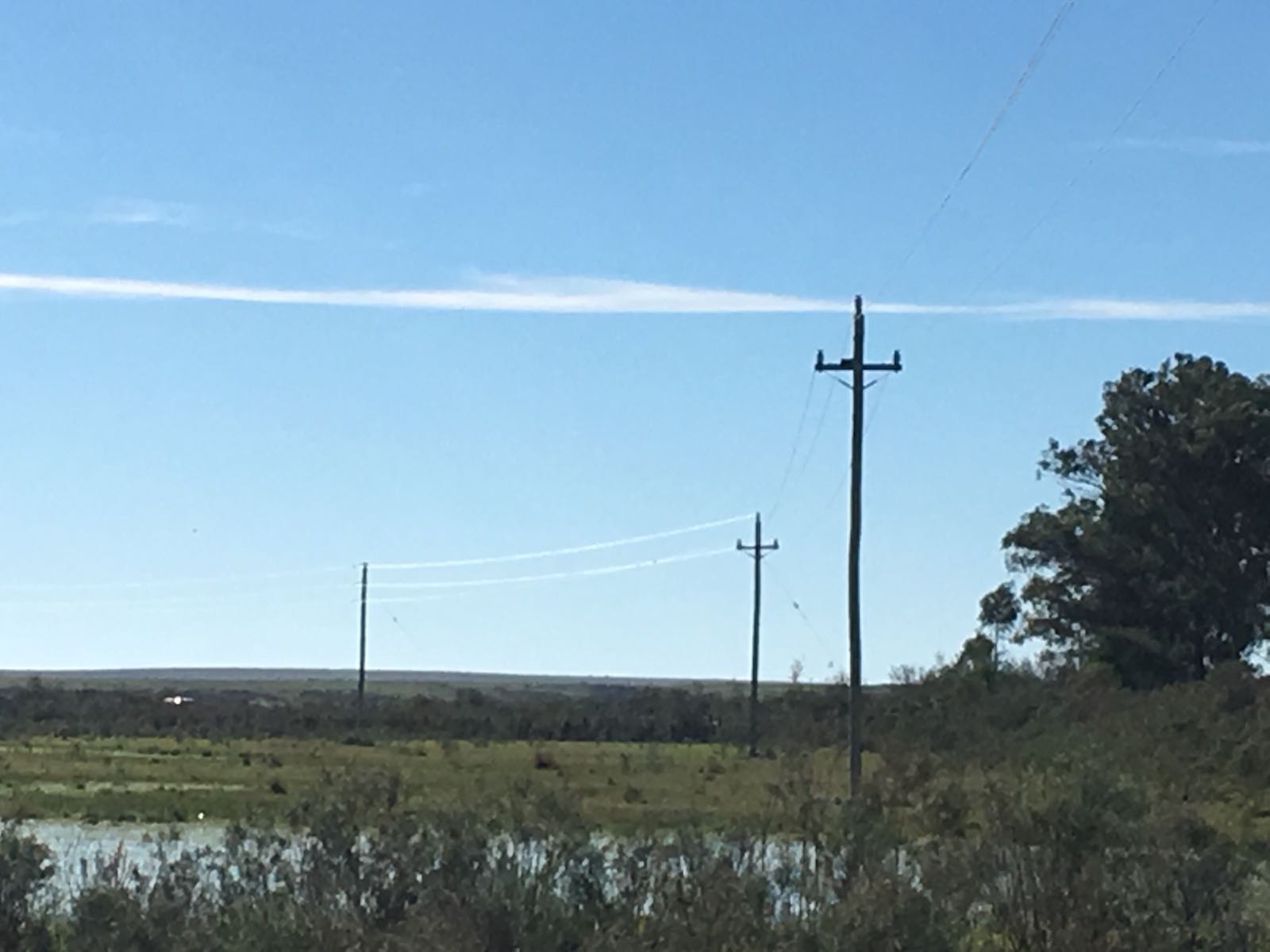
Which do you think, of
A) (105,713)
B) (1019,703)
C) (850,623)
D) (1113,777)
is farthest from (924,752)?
(105,713)

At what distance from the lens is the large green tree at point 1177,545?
63.7 m

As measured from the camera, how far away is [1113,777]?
1728 cm

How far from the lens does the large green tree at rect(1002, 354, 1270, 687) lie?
6369 cm

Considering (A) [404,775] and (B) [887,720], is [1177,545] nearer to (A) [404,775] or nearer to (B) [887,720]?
(B) [887,720]

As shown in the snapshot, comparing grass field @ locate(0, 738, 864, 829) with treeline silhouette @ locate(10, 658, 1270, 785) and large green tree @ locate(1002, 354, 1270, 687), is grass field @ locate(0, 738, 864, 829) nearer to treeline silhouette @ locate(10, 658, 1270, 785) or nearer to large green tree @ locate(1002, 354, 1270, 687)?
treeline silhouette @ locate(10, 658, 1270, 785)

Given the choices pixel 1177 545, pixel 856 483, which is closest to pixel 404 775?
pixel 856 483

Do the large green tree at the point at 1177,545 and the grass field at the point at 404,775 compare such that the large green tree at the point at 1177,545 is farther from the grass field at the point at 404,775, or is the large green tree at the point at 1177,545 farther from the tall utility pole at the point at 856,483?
the tall utility pole at the point at 856,483

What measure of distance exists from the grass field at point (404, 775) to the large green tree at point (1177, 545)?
36.9ft

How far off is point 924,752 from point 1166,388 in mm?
29182

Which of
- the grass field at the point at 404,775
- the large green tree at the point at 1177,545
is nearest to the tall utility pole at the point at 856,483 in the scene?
the grass field at the point at 404,775

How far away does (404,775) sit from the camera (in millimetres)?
46781

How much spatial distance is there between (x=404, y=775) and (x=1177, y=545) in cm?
2869

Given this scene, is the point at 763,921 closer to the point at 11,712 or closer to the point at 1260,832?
the point at 1260,832

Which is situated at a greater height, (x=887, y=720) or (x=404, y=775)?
(x=887, y=720)
